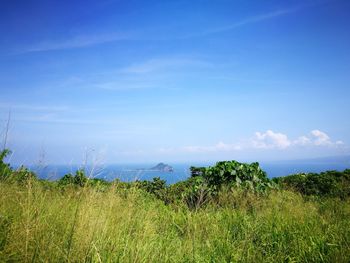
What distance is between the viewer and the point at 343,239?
15.4 feet

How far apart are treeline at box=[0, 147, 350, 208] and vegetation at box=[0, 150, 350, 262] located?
4cm

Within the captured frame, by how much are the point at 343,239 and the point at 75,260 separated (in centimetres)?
379

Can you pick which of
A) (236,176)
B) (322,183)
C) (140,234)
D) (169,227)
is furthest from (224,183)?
(140,234)

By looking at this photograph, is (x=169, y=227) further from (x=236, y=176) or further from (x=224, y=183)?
(x=236, y=176)

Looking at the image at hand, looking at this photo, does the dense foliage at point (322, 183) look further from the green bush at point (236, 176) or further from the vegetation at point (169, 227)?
the green bush at point (236, 176)

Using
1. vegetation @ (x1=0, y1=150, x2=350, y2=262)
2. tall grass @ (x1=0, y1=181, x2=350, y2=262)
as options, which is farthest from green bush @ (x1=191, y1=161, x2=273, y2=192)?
tall grass @ (x1=0, y1=181, x2=350, y2=262)

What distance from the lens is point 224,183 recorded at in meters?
8.87

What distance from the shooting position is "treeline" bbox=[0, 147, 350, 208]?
340 inches

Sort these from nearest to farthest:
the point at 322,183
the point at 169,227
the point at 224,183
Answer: the point at 169,227 < the point at 224,183 < the point at 322,183

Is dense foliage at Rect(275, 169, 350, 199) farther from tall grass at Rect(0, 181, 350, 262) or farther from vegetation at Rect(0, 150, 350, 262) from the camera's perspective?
tall grass at Rect(0, 181, 350, 262)

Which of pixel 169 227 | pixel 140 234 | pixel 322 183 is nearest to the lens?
pixel 140 234

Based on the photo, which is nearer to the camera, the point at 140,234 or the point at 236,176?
the point at 140,234

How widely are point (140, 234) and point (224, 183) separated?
4868mm

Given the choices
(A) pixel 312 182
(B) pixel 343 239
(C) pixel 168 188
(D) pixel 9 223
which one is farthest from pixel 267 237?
(A) pixel 312 182
